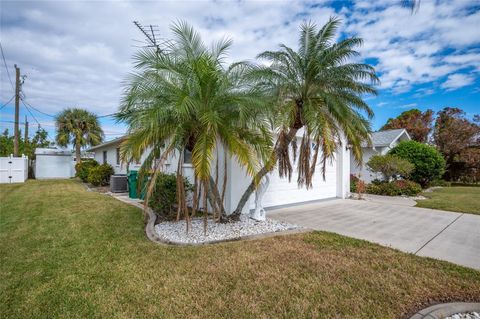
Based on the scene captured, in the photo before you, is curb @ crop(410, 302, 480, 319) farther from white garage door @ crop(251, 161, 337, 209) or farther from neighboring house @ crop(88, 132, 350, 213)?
white garage door @ crop(251, 161, 337, 209)

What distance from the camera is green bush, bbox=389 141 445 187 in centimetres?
1576

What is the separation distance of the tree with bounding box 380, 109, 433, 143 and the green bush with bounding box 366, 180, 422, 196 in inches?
559

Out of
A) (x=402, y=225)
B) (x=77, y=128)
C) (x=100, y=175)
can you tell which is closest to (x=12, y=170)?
(x=77, y=128)

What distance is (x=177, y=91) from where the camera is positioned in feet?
17.4

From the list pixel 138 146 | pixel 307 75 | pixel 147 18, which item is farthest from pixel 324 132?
pixel 147 18

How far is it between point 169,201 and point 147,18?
8749mm

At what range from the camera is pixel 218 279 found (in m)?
3.67

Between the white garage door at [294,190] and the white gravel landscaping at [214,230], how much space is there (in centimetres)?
166

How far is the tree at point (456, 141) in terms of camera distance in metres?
20.4

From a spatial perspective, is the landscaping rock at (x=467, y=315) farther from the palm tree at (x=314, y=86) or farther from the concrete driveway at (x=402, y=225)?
the palm tree at (x=314, y=86)

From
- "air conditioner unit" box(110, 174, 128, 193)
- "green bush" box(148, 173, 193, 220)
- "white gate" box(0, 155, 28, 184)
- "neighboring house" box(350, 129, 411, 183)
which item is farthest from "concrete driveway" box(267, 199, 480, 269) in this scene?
"white gate" box(0, 155, 28, 184)

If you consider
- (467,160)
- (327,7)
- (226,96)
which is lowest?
(467,160)

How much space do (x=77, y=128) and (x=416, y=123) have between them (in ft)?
105

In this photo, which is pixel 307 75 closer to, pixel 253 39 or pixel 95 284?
pixel 253 39
